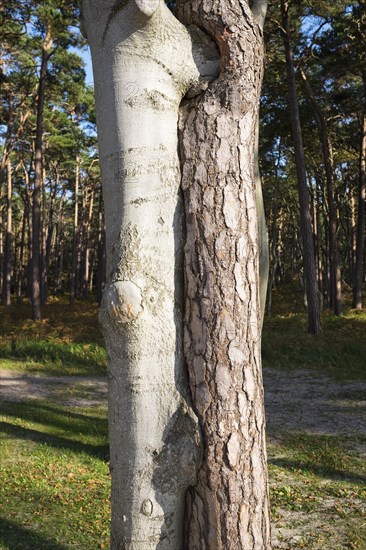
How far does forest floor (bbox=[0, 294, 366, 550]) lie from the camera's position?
4738 millimetres

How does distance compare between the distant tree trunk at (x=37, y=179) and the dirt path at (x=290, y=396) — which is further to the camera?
the distant tree trunk at (x=37, y=179)

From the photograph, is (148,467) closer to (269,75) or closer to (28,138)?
(269,75)

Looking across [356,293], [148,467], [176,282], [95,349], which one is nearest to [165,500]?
[148,467]

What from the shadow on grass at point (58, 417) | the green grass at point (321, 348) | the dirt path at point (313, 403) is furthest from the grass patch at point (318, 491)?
the green grass at point (321, 348)

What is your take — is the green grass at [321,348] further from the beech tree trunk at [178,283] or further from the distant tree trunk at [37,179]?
the beech tree trunk at [178,283]

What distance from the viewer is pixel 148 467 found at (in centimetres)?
212

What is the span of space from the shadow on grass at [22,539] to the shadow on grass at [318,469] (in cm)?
321

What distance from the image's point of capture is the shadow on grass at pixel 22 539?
4.23 metres

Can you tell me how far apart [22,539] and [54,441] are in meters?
3.08

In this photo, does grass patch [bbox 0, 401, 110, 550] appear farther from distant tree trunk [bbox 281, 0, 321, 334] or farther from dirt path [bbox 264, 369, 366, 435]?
distant tree trunk [bbox 281, 0, 321, 334]

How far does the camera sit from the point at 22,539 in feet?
14.4

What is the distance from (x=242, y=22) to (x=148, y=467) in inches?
76.8

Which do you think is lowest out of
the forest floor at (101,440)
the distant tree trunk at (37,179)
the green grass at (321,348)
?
the forest floor at (101,440)

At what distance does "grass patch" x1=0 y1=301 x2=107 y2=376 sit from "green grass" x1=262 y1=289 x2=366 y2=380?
4.55 metres
